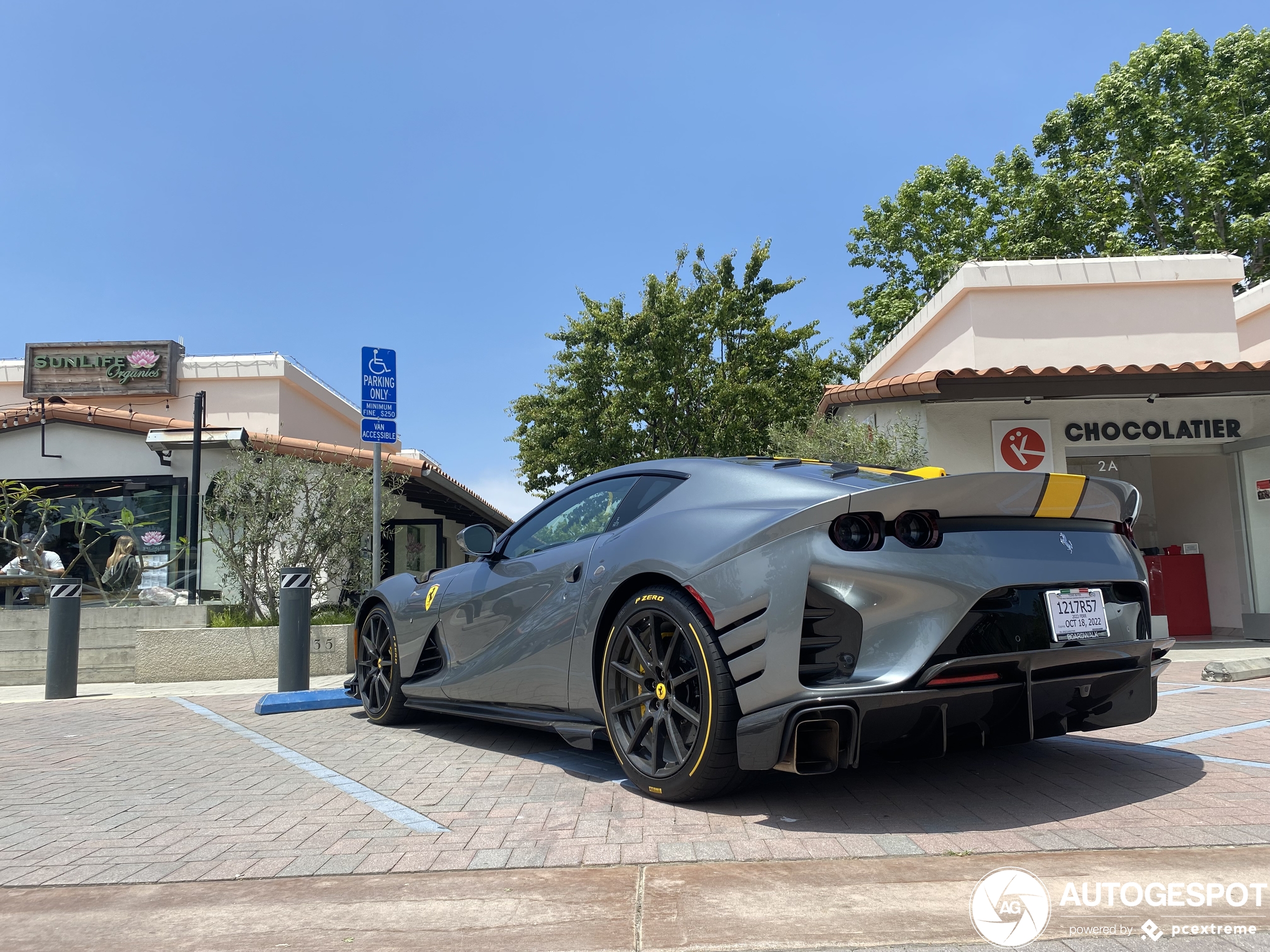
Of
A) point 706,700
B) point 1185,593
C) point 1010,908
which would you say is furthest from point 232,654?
point 1185,593

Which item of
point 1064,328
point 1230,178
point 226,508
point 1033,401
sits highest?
point 1230,178

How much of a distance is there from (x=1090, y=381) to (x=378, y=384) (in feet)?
24.3

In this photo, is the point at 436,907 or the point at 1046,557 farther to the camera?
the point at 1046,557

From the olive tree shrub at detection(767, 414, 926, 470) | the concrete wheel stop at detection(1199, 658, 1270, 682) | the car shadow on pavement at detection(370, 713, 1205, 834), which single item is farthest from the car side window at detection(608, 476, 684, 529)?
the olive tree shrub at detection(767, 414, 926, 470)

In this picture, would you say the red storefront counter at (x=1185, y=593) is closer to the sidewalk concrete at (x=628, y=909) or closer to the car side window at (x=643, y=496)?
the car side window at (x=643, y=496)

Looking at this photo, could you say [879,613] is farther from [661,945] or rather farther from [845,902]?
[661,945]

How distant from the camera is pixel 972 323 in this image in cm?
1241

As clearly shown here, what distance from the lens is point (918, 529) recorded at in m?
2.96

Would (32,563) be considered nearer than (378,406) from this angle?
No

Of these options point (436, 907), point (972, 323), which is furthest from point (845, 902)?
point (972, 323)

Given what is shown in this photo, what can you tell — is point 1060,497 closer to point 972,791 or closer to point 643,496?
point 972,791

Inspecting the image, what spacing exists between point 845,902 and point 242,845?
6.58 ft

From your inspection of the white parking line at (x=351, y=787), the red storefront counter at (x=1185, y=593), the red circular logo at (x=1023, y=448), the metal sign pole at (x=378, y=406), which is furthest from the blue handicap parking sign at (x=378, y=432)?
the red storefront counter at (x=1185, y=593)

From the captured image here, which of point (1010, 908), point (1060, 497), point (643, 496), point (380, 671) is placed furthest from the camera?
point (380, 671)
